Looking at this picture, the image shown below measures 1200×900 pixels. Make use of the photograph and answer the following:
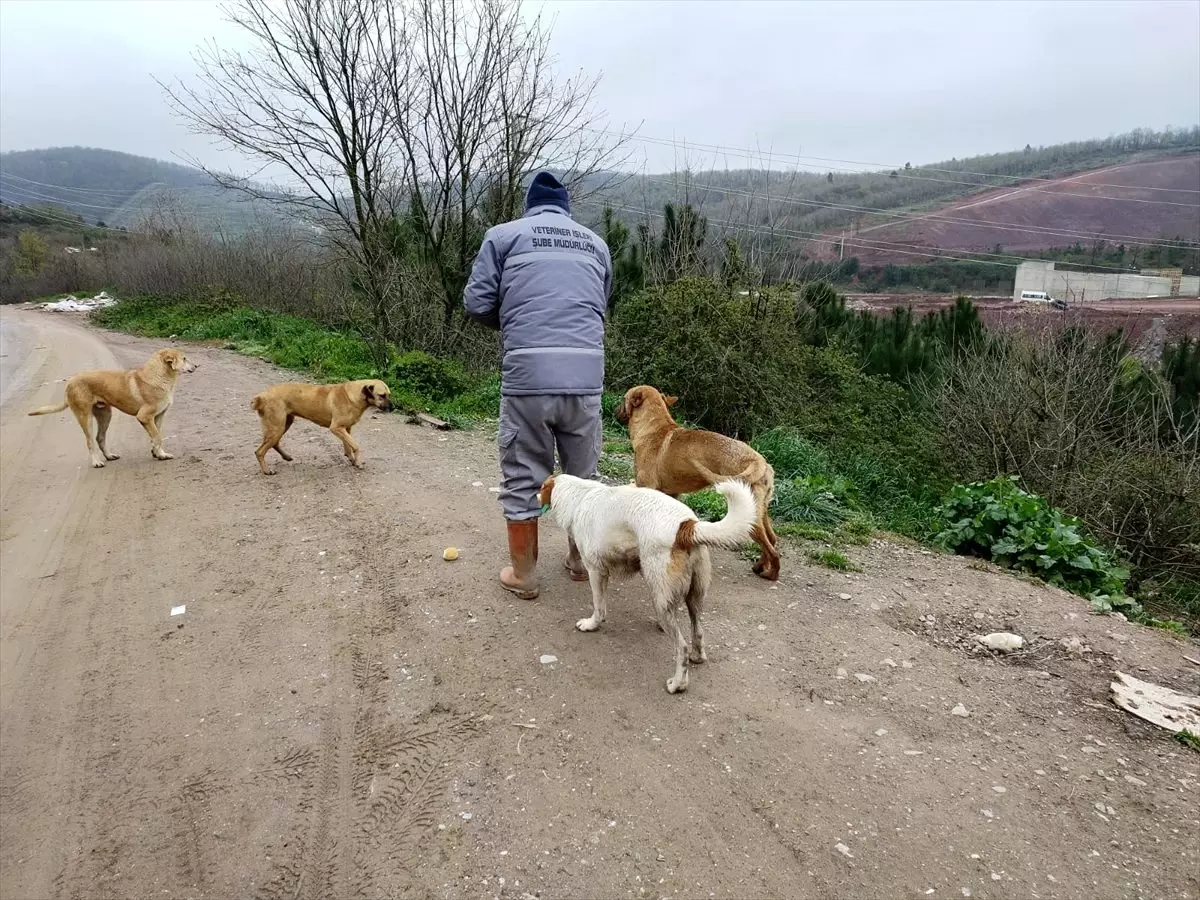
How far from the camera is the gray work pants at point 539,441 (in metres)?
3.71

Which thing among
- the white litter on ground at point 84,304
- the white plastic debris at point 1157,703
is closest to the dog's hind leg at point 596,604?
the white plastic debris at point 1157,703

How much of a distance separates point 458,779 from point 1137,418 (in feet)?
34.9

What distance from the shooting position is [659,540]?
307 centimetres

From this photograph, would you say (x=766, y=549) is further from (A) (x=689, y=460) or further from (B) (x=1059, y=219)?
(B) (x=1059, y=219)

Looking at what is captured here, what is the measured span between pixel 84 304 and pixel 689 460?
109ft

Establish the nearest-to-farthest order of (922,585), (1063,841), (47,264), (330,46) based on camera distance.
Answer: (1063,841) < (922,585) < (330,46) < (47,264)

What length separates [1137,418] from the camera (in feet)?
30.6

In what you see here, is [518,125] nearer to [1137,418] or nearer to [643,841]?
[1137,418]

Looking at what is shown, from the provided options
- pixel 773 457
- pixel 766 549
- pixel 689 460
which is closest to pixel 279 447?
pixel 689 460

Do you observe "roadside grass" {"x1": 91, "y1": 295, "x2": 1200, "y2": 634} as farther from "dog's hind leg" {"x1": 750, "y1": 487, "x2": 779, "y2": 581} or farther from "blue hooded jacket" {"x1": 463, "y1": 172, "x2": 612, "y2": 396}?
"blue hooded jacket" {"x1": 463, "y1": 172, "x2": 612, "y2": 396}

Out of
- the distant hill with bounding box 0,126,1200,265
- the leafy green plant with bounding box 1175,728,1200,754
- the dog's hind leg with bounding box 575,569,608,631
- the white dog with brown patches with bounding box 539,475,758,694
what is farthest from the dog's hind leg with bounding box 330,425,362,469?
the distant hill with bounding box 0,126,1200,265

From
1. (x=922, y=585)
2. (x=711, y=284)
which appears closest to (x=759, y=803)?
(x=922, y=585)

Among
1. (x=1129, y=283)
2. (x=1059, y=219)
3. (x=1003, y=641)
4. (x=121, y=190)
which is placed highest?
(x=121, y=190)

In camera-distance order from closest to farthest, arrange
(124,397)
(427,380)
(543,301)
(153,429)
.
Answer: (543,301) < (124,397) < (153,429) < (427,380)
